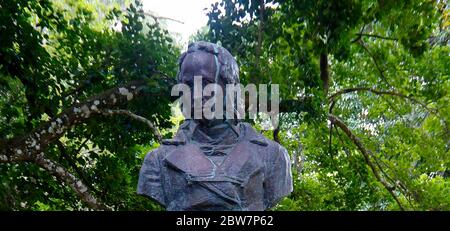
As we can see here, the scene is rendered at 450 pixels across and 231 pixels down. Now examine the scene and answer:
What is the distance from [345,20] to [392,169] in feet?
9.58

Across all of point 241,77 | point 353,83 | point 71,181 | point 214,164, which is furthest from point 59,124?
point 353,83

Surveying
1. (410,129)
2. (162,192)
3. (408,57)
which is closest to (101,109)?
(162,192)

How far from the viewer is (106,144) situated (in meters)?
6.60

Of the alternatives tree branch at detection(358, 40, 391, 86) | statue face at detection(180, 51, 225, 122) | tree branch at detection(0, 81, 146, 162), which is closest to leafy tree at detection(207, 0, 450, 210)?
tree branch at detection(358, 40, 391, 86)

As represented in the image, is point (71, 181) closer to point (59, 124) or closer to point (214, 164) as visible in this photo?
point (59, 124)

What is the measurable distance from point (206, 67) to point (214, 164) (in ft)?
1.75

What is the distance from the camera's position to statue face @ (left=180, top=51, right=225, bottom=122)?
317 cm

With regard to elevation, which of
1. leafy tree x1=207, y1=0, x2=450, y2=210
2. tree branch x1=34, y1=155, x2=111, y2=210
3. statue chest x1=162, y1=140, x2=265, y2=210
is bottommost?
statue chest x1=162, y1=140, x2=265, y2=210

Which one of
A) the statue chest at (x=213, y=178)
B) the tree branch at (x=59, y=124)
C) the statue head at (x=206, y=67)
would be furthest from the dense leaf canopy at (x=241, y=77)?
the statue chest at (x=213, y=178)

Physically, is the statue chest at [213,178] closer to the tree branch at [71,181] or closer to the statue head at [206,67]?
the statue head at [206,67]

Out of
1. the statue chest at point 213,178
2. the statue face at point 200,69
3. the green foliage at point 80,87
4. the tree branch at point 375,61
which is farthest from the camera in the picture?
the tree branch at point 375,61

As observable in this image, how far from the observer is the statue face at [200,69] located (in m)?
3.17

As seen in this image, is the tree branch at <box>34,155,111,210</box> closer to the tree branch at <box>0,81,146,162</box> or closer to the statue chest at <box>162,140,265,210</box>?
the tree branch at <box>0,81,146,162</box>

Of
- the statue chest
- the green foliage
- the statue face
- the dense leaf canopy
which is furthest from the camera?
the green foliage
